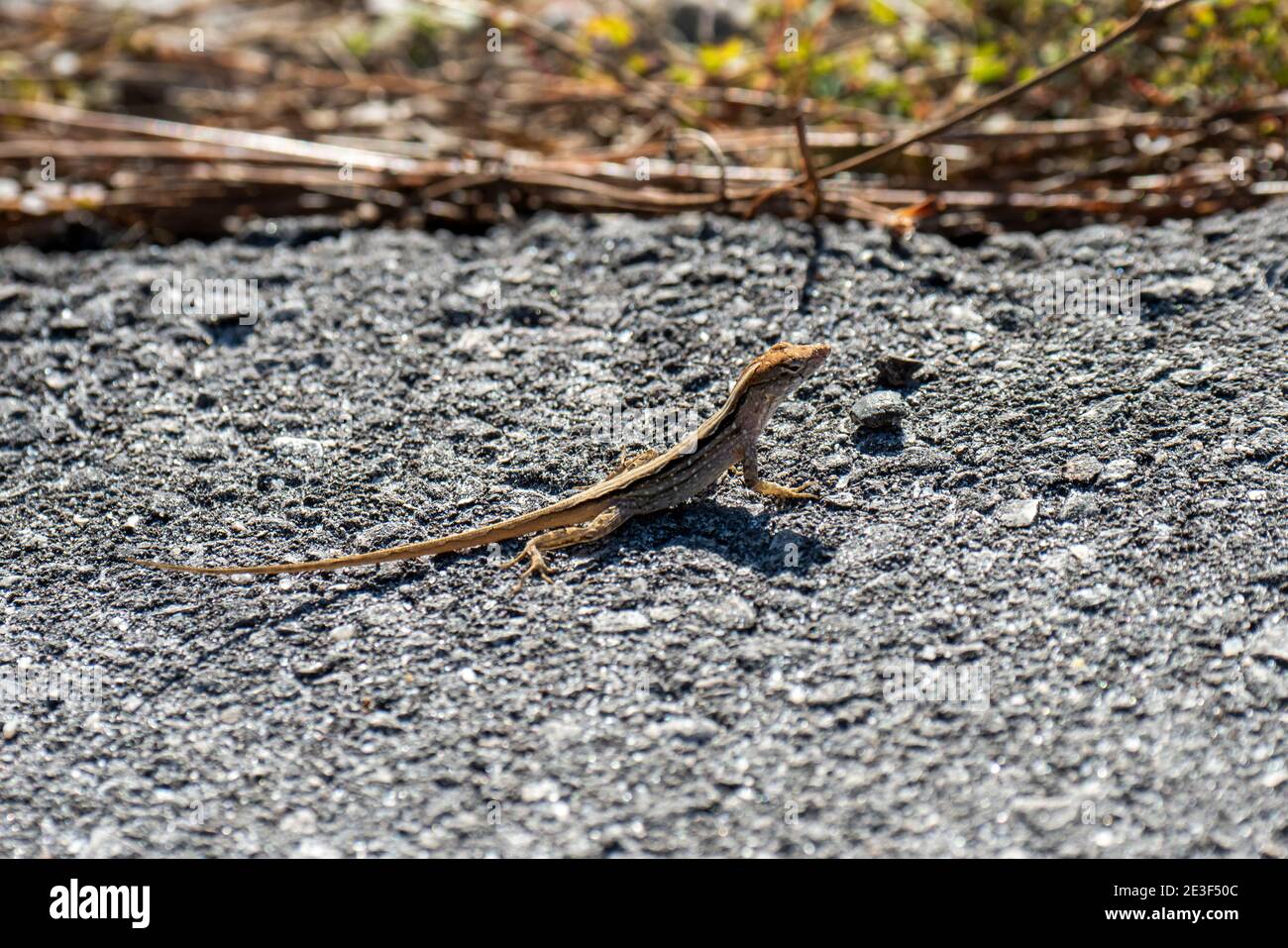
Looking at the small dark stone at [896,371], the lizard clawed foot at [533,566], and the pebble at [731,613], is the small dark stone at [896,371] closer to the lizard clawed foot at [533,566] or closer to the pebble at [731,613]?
the pebble at [731,613]

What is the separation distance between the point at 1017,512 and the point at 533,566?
1.88 metres

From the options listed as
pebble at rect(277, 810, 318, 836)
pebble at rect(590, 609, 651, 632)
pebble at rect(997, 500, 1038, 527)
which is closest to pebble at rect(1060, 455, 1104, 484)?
pebble at rect(997, 500, 1038, 527)

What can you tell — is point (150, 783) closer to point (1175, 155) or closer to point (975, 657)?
point (975, 657)

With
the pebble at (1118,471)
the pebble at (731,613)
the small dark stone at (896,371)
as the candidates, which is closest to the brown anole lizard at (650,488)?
the small dark stone at (896,371)

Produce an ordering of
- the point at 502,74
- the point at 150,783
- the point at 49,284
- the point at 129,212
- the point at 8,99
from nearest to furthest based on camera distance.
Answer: the point at 150,783 → the point at 49,284 → the point at 129,212 → the point at 8,99 → the point at 502,74

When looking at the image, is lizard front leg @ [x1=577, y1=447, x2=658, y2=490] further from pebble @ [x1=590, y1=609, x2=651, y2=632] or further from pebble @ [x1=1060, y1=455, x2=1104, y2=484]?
pebble @ [x1=1060, y1=455, x2=1104, y2=484]

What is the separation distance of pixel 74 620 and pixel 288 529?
87 centimetres

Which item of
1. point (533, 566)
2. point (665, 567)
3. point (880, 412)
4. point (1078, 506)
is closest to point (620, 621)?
point (665, 567)

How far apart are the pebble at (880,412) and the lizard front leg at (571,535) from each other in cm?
115

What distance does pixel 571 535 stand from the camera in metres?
4.75

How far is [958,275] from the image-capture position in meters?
6.15
